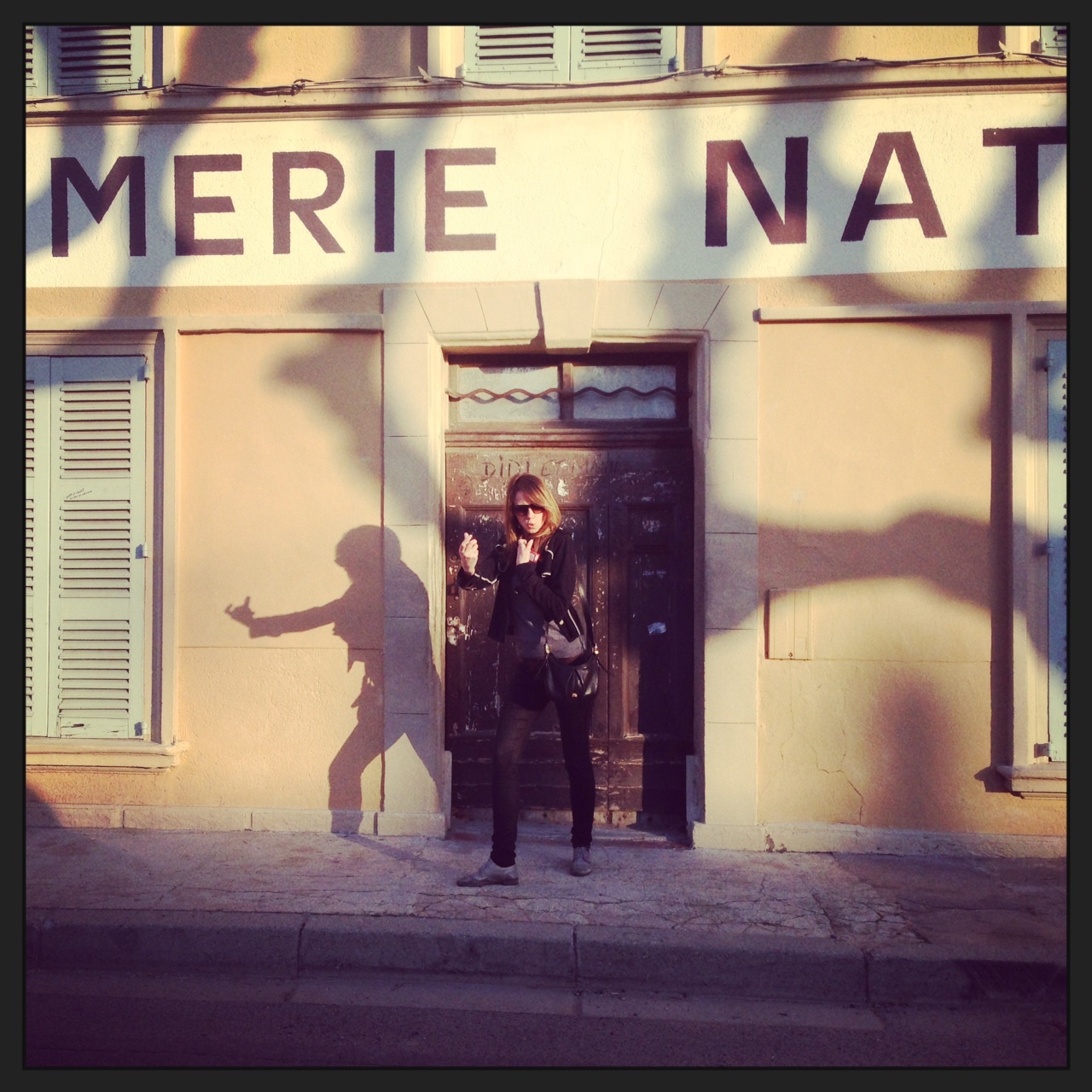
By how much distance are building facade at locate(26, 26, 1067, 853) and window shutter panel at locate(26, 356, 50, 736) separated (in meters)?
0.03

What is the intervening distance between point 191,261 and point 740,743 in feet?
13.5

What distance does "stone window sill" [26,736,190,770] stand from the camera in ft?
17.4

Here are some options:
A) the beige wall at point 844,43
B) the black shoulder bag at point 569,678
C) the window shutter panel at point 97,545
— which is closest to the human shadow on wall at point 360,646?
the window shutter panel at point 97,545

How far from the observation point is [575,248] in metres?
5.18

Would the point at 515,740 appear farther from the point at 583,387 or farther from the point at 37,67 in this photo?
the point at 37,67

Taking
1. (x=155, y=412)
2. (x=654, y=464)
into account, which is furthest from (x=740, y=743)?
(x=155, y=412)

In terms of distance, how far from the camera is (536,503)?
14.5 ft

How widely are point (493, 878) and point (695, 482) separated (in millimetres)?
2413

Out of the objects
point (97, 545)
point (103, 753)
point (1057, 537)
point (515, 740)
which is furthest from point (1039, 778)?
point (97, 545)

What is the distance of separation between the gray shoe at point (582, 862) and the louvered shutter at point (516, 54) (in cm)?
423

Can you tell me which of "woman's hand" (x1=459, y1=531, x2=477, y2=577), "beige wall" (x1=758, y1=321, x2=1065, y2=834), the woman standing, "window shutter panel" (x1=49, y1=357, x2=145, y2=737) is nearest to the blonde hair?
the woman standing

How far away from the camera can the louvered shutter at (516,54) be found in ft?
17.6

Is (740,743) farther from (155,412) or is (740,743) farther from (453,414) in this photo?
(155,412)

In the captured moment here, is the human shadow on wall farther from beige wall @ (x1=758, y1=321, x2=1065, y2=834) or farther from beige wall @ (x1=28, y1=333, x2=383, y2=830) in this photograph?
beige wall @ (x1=758, y1=321, x2=1065, y2=834)
